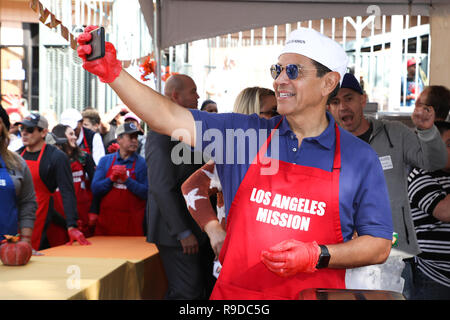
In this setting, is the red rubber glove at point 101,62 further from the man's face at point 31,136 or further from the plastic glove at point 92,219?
the plastic glove at point 92,219

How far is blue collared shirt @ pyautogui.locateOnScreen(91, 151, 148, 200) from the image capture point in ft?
14.8

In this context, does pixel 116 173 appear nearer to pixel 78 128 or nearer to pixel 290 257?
pixel 78 128

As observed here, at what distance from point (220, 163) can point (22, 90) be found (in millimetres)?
10525

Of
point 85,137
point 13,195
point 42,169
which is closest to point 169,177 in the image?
point 13,195

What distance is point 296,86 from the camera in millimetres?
1757

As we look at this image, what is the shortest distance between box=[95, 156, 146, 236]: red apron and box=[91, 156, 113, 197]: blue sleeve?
1.5 inches

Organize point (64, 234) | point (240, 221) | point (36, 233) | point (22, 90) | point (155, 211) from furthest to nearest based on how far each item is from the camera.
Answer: point (22, 90) < point (64, 234) < point (36, 233) < point (155, 211) < point (240, 221)

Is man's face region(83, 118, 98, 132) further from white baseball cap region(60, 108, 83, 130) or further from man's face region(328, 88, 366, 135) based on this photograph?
man's face region(328, 88, 366, 135)

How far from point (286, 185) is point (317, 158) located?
0.44 ft

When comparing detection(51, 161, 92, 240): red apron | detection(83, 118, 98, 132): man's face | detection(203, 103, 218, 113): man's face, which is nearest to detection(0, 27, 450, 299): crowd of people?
detection(51, 161, 92, 240): red apron
